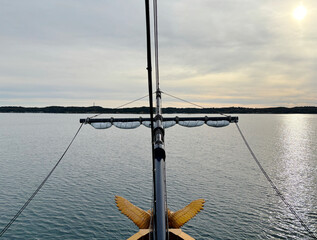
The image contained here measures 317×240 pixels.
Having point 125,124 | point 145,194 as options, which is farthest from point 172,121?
point 145,194

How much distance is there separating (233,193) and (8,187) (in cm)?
2966

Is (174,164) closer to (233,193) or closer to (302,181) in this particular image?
(233,193)

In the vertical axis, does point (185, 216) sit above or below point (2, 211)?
above

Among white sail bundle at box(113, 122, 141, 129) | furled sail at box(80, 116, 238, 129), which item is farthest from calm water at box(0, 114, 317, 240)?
furled sail at box(80, 116, 238, 129)

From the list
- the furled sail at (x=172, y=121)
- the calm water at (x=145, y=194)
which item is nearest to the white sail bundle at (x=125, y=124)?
the furled sail at (x=172, y=121)

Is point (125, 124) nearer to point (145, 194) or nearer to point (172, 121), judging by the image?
point (172, 121)

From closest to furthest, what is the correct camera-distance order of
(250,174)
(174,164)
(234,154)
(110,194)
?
(110,194)
(250,174)
(174,164)
(234,154)

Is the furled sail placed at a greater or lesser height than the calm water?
greater

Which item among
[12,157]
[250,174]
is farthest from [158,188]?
[12,157]

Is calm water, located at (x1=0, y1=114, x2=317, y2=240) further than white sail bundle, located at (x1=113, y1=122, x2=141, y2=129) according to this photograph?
Yes

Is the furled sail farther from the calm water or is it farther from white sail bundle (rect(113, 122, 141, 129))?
the calm water

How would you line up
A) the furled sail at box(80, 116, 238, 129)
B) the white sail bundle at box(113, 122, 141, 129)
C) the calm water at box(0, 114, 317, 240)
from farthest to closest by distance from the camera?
the calm water at box(0, 114, 317, 240), the white sail bundle at box(113, 122, 141, 129), the furled sail at box(80, 116, 238, 129)

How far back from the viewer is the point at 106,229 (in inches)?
802

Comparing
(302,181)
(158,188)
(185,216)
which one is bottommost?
(302,181)
